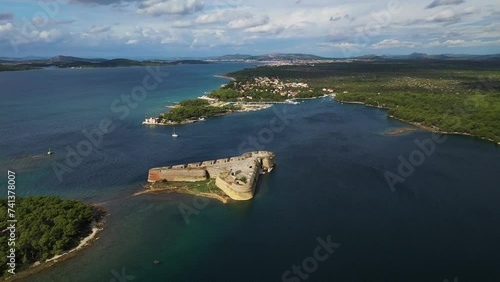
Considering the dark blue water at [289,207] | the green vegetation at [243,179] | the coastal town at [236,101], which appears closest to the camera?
the dark blue water at [289,207]

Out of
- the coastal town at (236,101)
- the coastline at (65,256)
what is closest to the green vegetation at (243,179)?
the coastline at (65,256)

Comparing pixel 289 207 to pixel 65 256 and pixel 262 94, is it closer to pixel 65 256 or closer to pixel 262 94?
pixel 65 256

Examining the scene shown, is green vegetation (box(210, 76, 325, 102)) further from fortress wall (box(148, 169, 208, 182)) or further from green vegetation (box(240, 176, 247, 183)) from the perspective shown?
green vegetation (box(240, 176, 247, 183))

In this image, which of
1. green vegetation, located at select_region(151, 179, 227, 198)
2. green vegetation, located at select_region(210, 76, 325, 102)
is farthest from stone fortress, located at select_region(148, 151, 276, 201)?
green vegetation, located at select_region(210, 76, 325, 102)

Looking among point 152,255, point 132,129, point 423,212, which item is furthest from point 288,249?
point 132,129

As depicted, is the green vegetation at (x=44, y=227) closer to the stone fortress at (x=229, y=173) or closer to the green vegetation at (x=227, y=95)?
the stone fortress at (x=229, y=173)

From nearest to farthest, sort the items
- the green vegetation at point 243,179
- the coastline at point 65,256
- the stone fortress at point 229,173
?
the coastline at point 65,256 < the stone fortress at point 229,173 < the green vegetation at point 243,179

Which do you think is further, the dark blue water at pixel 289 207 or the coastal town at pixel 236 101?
the coastal town at pixel 236 101

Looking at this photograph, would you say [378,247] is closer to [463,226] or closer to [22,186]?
[463,226]

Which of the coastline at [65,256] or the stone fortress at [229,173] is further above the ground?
the stone fortress at [229,173]

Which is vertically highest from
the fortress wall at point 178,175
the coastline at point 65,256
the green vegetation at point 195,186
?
the fortress wall at point 178,175
